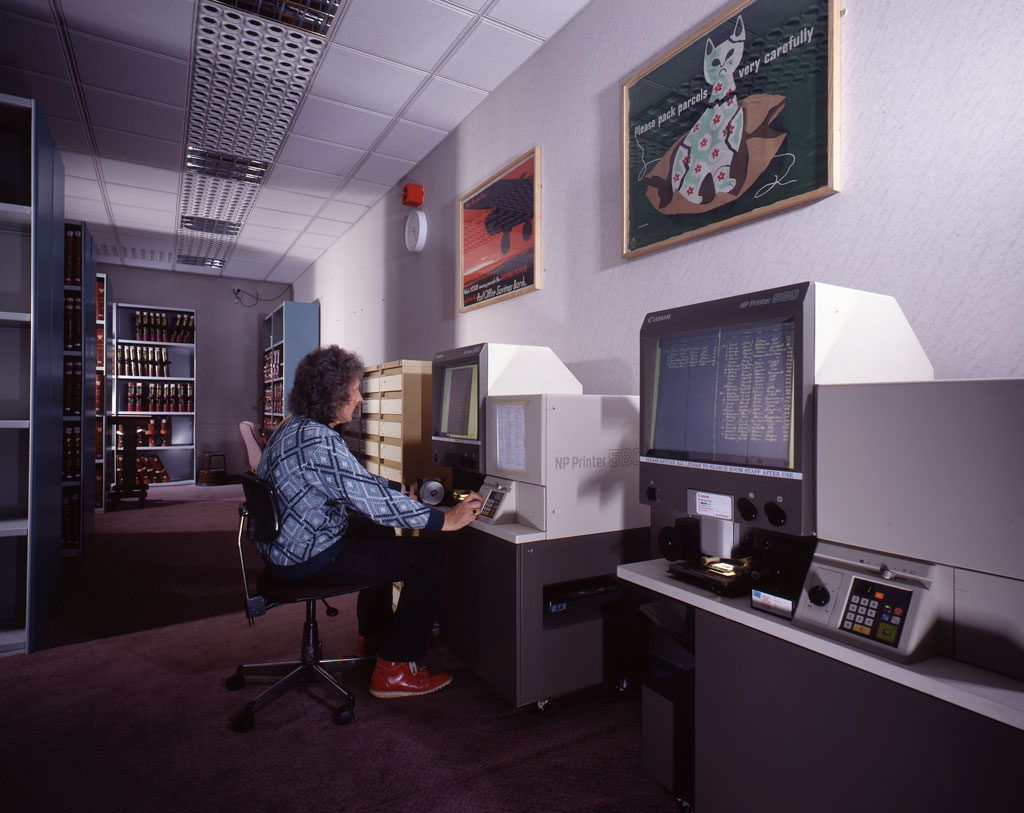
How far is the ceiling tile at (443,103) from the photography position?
309cm

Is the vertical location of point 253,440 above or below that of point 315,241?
below

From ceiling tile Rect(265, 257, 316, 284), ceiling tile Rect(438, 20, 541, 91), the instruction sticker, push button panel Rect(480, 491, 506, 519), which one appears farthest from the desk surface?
ceiling tile Rect(265, 257, 316, 284)

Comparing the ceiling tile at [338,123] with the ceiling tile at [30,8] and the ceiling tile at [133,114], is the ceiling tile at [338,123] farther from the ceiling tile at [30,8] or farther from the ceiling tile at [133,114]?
the ceiling tile at [30,8]

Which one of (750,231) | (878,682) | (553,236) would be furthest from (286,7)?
(878,682)

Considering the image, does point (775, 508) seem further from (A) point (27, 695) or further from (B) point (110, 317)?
(B) point (110, 317)

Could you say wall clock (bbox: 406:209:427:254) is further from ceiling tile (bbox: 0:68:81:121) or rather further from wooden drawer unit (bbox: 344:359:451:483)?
ceiling tile (bbox: 0:68:81:121)

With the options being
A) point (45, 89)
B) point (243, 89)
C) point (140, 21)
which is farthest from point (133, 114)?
point (140, 21)

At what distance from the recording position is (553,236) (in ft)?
8.53

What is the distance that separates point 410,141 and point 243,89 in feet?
3.28

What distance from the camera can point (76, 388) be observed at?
3.83 m

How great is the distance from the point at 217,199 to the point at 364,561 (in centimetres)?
407

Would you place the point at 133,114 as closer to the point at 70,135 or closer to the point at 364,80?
the point at 70,135

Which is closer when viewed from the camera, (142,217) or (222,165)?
(222,165)

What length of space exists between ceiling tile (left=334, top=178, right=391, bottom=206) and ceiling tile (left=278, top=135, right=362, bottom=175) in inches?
8.5
